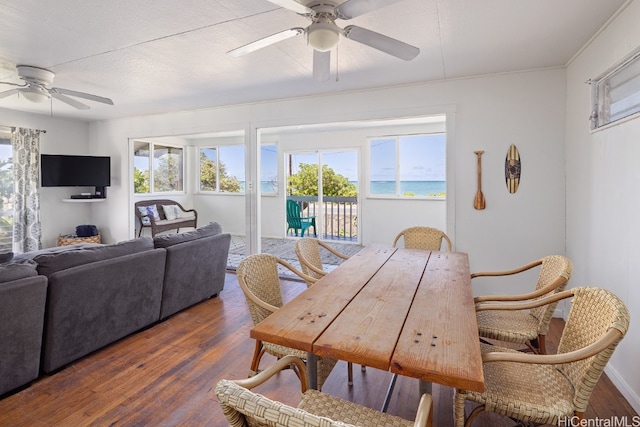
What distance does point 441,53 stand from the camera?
2773 millimetres

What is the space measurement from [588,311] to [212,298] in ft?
11.0

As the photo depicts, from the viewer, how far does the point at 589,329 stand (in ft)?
4.35

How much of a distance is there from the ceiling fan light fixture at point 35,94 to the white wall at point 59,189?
2.43m

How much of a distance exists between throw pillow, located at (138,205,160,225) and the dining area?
5.24m

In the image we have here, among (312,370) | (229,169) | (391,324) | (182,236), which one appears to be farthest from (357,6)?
(229,169)

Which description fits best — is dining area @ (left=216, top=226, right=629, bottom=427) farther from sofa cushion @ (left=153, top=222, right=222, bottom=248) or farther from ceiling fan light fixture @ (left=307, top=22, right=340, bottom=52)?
sofa cushion @ (left=153, top=222, right=222, bottom=248)

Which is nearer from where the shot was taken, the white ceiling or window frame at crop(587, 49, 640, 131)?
window frame at crop(587, 49, 640, 131)

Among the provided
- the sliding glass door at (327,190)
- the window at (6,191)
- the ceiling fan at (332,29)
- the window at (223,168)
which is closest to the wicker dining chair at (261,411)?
the ceiling fan at (332,29)

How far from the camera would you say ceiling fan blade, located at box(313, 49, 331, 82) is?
2172mm

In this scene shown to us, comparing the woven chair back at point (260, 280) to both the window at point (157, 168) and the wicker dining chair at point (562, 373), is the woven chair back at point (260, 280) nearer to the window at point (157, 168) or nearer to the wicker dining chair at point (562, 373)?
the wicker dining chair at point (562, 373)

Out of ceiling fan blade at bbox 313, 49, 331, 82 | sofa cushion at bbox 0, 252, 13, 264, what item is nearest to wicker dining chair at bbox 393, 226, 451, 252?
ceiling fan blade at bbox 313, 49, 331, 82

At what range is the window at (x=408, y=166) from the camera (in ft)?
20.0

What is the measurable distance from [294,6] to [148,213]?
19.2 ft

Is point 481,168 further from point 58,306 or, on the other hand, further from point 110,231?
point 110,231
